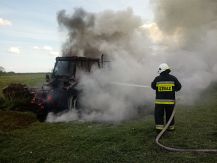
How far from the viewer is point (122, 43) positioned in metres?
16.4

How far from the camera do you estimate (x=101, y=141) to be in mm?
6535

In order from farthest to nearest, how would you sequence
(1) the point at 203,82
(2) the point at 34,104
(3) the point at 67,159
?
(1) the point at 203,82
(2) the point at 34,104
(3) the point at 67,159

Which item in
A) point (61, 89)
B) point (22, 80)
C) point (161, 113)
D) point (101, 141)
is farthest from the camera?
point (22, 80)

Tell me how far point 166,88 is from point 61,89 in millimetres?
4530

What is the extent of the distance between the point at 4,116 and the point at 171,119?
5.94 metres

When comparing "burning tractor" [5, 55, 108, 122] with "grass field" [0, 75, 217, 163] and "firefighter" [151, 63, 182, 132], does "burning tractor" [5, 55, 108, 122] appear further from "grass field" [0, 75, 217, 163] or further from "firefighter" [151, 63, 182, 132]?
"firefighter" [151, 63, 182, 132]

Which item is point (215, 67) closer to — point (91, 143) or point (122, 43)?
point (122, 43)

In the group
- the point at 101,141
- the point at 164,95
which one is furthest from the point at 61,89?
the point at 164,95

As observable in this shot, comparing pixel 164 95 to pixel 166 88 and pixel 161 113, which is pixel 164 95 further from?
pixel 161 113

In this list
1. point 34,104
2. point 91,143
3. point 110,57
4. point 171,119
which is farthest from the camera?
point 110,57

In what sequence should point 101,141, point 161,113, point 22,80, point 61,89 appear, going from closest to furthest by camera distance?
1. point 101,141
2. point 161,113
3. point 61,89
4. point 22,80

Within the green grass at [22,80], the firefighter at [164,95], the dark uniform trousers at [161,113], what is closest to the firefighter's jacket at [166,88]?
the firefighter at [164,95]

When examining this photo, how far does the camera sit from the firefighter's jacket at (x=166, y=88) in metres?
7.18

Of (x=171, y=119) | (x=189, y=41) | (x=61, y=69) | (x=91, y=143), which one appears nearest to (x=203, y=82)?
(x=189, y=41)
